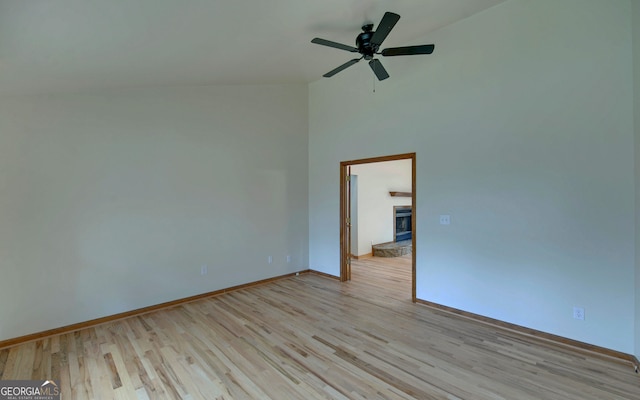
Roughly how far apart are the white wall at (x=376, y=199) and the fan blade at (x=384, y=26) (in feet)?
12.8

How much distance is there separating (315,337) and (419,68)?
11.9 feet

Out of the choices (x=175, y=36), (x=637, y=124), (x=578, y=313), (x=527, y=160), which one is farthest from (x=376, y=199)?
(x=175, y=36)

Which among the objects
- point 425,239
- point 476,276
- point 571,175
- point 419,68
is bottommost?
point 476,276

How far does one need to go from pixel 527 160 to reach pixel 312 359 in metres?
2.98

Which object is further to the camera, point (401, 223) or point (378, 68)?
point (401, 223)

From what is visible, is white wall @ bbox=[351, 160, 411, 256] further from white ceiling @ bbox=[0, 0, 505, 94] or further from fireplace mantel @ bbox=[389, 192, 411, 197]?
white ceiling @ bbox=[0, 0, 505, 94]

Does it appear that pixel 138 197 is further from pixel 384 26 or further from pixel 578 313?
pixel 578 313

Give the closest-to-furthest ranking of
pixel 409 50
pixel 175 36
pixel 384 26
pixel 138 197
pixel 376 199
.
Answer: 1. pixel 384 26
2. pixel 175 36
3. pixel 409 50
4. pixel 138 197
5. pixel 376 199

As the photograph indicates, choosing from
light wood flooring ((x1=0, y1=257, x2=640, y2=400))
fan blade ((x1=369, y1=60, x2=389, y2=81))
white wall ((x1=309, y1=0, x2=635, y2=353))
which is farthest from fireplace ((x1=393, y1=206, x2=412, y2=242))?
fan blade ((x1=369, y1=60, x2=389, y2=81))

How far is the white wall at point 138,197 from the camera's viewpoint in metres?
2.98

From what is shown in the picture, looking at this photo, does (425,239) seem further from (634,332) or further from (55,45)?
(55,45)

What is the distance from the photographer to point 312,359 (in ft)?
8.53

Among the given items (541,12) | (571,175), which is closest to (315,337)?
(571,175)

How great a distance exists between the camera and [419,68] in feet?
12.7
